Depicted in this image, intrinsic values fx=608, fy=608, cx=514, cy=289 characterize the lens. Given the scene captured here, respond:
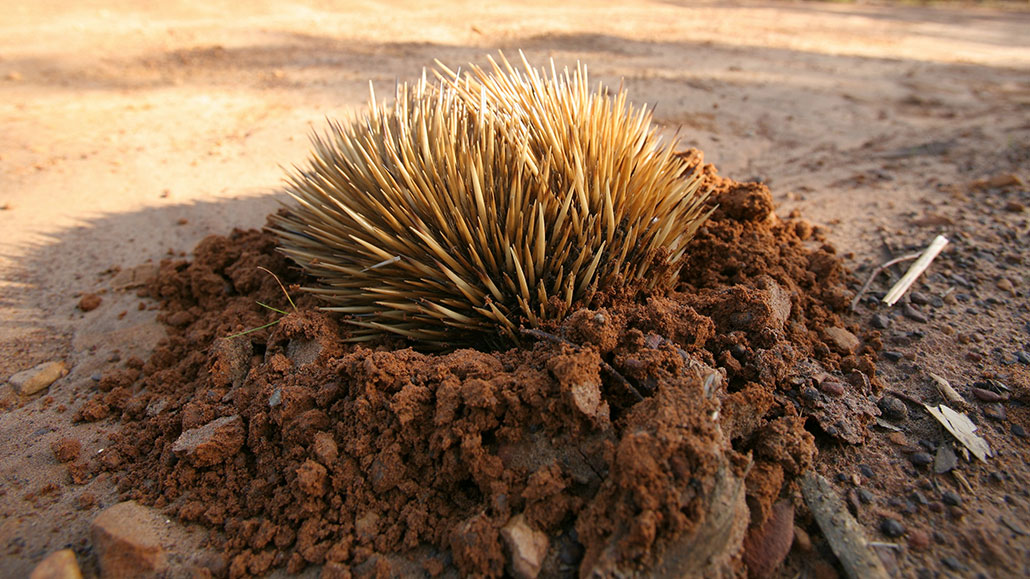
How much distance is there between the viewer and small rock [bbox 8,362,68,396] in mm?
2941

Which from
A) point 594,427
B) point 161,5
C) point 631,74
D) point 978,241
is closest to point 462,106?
point 594,427

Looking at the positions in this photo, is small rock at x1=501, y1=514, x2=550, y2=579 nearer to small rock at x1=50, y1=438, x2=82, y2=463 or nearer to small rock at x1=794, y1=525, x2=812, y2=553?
small rock at x1=794, y1=525, x2=812, y2=553

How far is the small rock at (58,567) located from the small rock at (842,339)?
3.08 metres

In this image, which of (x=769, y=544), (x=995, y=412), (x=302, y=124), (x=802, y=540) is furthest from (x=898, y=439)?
(x=302, y=124)

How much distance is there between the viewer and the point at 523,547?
6.24 ft

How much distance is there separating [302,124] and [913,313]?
5356 millimetres

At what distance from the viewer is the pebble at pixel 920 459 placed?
7.37ft

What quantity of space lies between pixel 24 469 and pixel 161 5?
9605mm

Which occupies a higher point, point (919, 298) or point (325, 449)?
point (919, 298)

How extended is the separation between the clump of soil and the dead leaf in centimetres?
25

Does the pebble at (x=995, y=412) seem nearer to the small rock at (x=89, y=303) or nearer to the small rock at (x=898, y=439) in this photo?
the small rock at (x=898, y=439)

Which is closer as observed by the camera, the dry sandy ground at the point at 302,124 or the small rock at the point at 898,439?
the small rock at the point at 898,439

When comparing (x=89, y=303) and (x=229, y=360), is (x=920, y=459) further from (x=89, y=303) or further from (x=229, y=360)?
(x=89, y=303)

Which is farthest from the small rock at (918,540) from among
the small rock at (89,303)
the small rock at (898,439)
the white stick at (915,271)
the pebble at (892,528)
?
the small rock at (89,303)
